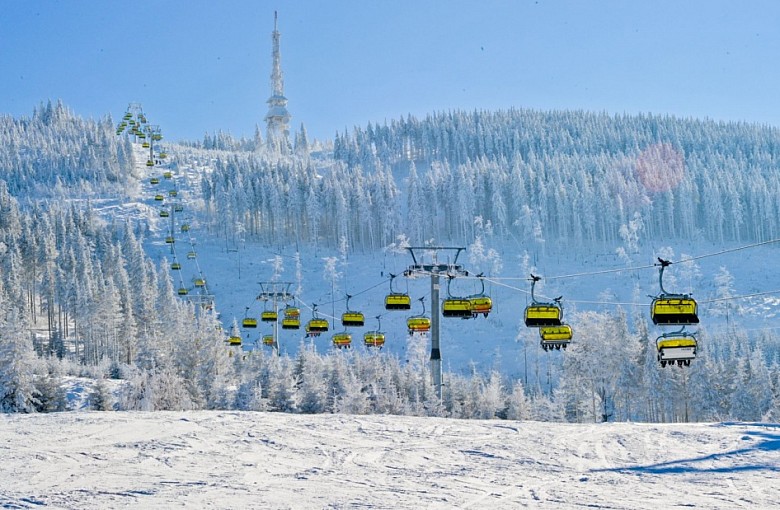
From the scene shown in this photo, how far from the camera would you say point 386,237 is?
11438cm

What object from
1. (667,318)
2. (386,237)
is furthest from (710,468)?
(386,237)

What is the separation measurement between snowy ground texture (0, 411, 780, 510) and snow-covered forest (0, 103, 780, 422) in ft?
27.8

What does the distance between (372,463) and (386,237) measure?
326 ft

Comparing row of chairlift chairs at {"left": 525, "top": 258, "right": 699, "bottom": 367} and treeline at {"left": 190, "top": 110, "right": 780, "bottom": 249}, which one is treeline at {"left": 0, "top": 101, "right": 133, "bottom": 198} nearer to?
treeline at {"left": 190, "top": 110, "right": 780, "bottom": 249}

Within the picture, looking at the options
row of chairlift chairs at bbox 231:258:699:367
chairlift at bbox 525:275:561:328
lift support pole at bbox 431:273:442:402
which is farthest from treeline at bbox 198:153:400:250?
chairlift at bbox 525:275:561:328

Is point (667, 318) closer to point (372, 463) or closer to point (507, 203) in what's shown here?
point (372, 463)

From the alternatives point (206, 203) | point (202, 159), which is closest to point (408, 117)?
point (202, 159)

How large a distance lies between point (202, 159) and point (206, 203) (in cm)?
4714

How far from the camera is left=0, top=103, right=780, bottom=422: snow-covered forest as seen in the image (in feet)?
154

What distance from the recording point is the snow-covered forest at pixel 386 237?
4700 cm

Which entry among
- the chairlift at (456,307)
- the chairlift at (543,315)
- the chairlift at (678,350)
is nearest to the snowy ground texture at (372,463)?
the chairlift at (678,350)

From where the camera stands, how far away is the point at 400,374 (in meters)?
54.0

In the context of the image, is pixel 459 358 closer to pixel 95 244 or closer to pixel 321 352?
pixel 321 352

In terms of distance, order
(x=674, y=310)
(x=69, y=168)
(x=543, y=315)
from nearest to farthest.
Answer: (x=674, y=310), (x=543, y=315), (x=69, y=168)
